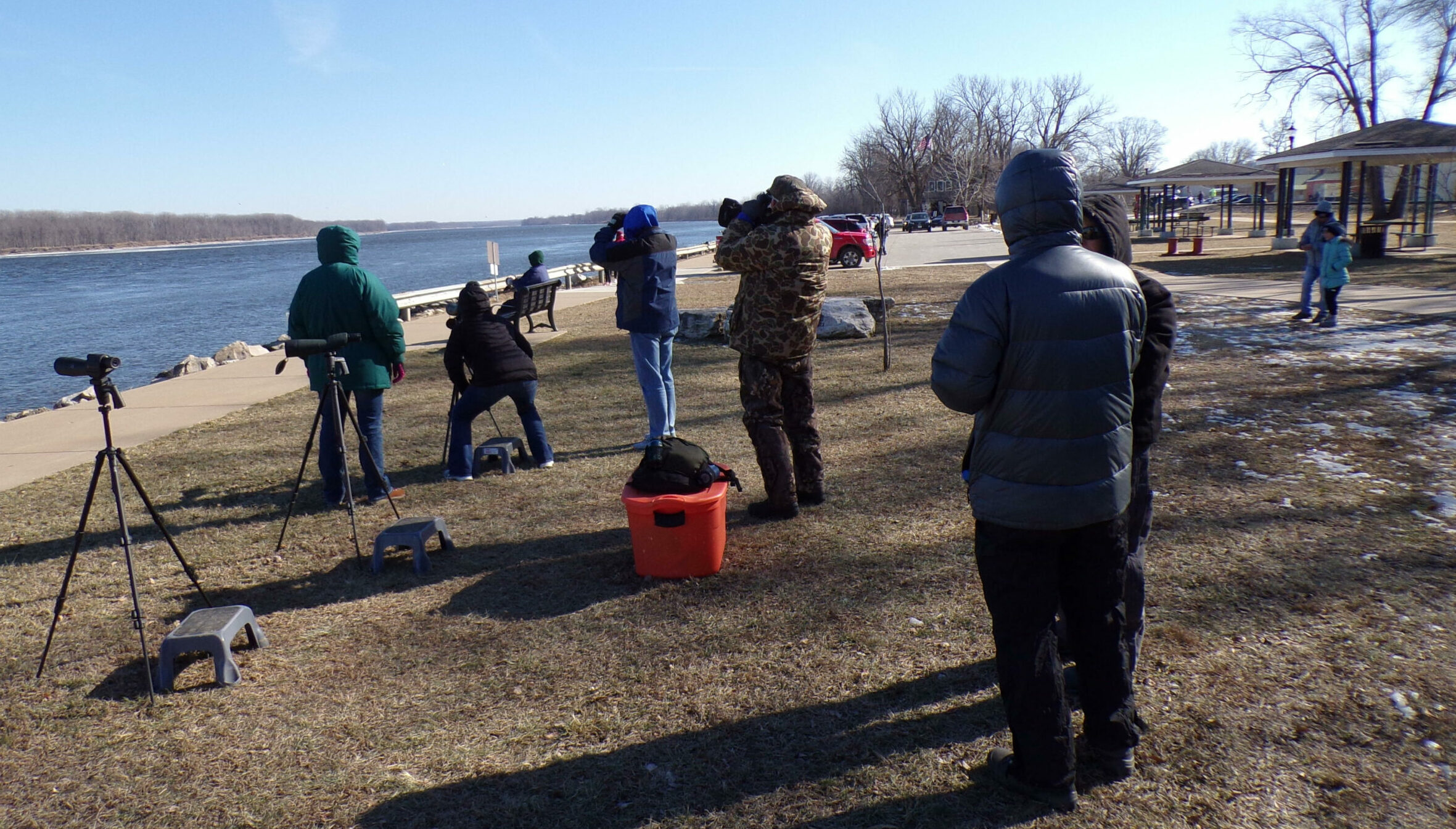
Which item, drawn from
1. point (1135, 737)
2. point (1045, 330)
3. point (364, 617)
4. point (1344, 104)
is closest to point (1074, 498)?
point (1045, 330)

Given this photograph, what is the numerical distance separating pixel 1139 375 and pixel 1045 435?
55cm

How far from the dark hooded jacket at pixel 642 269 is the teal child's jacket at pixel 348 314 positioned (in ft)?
4.78

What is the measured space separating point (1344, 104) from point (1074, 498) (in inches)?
1929

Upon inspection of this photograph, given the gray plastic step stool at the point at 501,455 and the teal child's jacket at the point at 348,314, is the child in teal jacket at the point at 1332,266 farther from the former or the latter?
the teal child's jacket at the point at 348,314

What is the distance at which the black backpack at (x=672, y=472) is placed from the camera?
420cm

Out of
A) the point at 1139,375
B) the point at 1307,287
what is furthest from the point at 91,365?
the point at 1307,287

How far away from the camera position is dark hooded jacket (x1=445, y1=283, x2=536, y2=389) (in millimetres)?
6020

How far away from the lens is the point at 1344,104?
1614 inches

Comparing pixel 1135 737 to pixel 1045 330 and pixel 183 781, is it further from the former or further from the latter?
pixel 183 781

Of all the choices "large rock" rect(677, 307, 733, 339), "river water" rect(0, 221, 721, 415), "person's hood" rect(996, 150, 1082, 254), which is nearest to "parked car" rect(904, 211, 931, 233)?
"river water" rect(0, 221, 721, 415)

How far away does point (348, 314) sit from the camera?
5.42 meters

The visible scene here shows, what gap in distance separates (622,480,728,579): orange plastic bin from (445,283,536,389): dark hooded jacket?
6.95ft

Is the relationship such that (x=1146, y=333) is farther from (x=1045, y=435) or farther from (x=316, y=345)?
(x=316, y=345)

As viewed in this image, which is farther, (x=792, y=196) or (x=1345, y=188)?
(x=1345, y=188)
